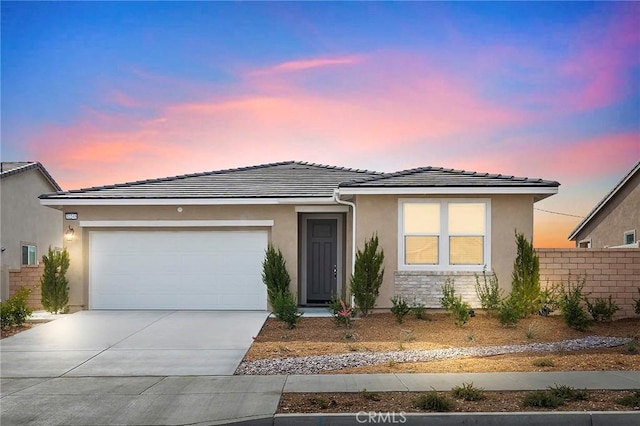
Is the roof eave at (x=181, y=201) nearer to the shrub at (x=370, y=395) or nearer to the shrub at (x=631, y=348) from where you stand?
the shrub at (x=631, y=348)

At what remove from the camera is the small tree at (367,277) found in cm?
1460

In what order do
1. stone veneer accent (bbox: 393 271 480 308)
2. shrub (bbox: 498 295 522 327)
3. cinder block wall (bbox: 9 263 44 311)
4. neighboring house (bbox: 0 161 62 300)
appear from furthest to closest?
1. neighboring house (bbox: 0 161 62 300)
2. cinder block wall (bbox: 9 263 44 311)
3. stone veneer accent (bbox: 393 271 480 308)
4. shrub (bbox: 498 295 522 327)

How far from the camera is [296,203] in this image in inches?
638

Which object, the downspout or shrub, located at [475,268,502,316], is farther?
the downspout

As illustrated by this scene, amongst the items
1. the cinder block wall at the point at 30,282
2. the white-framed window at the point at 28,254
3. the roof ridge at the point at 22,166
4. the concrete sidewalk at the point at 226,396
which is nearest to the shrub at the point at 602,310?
the concrete sidewalk at the point at 226,396

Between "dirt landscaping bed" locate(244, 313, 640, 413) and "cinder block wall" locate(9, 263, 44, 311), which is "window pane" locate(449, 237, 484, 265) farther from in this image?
"cinder block wall" locate(9, 263, 44, 311)

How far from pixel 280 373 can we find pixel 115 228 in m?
9.38

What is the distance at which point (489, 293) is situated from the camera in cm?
1471

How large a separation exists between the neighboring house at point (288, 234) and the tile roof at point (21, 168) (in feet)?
26.7

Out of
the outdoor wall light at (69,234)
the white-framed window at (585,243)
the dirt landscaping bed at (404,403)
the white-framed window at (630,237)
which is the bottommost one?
the dirt landscaping bed at (404,403)

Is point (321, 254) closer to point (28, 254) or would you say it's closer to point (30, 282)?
point (30, 282)

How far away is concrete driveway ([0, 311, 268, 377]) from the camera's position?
9.80 metres

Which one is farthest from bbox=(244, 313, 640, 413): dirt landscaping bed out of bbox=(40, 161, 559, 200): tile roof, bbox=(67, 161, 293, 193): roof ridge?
bbox=(67, 161, 293, 193): roof ridge

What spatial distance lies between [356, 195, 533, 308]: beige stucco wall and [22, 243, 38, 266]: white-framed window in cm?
1602
